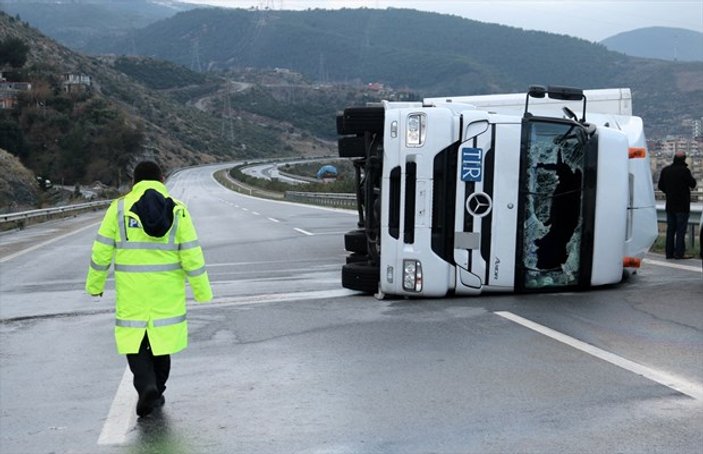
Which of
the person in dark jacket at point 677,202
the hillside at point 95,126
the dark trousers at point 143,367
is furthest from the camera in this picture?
the hillside at point 95,126

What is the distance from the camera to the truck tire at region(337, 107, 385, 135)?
33.4 ft

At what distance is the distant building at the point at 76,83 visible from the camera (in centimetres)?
10119

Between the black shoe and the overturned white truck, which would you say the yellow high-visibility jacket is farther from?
the overturned white truck

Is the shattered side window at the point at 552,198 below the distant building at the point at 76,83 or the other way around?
below

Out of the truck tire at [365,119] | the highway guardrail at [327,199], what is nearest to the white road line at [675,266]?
the truck tire at [365,119]

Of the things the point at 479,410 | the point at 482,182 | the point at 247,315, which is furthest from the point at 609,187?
the point at 479,410

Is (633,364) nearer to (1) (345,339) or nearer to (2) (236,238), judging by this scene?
(1) (345,339)

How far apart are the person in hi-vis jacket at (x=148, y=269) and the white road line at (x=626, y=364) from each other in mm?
Answer: 3293


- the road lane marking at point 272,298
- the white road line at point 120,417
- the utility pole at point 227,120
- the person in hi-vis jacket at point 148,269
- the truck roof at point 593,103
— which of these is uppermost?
the utility pole at point 227,120

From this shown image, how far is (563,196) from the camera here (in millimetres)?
10008

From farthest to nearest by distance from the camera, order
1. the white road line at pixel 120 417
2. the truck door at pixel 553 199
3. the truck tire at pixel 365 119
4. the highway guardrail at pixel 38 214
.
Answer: the highway guardrail at pixel 38 214, the truck tire at pixel 365 119, the truck door at pixel 553 199, the white road line at pixel 120 417

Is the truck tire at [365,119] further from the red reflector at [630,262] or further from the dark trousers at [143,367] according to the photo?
the dark trousers at [143,367]

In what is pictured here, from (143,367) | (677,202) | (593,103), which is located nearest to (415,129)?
(593,103)

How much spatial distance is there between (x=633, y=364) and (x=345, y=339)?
2615 mm
